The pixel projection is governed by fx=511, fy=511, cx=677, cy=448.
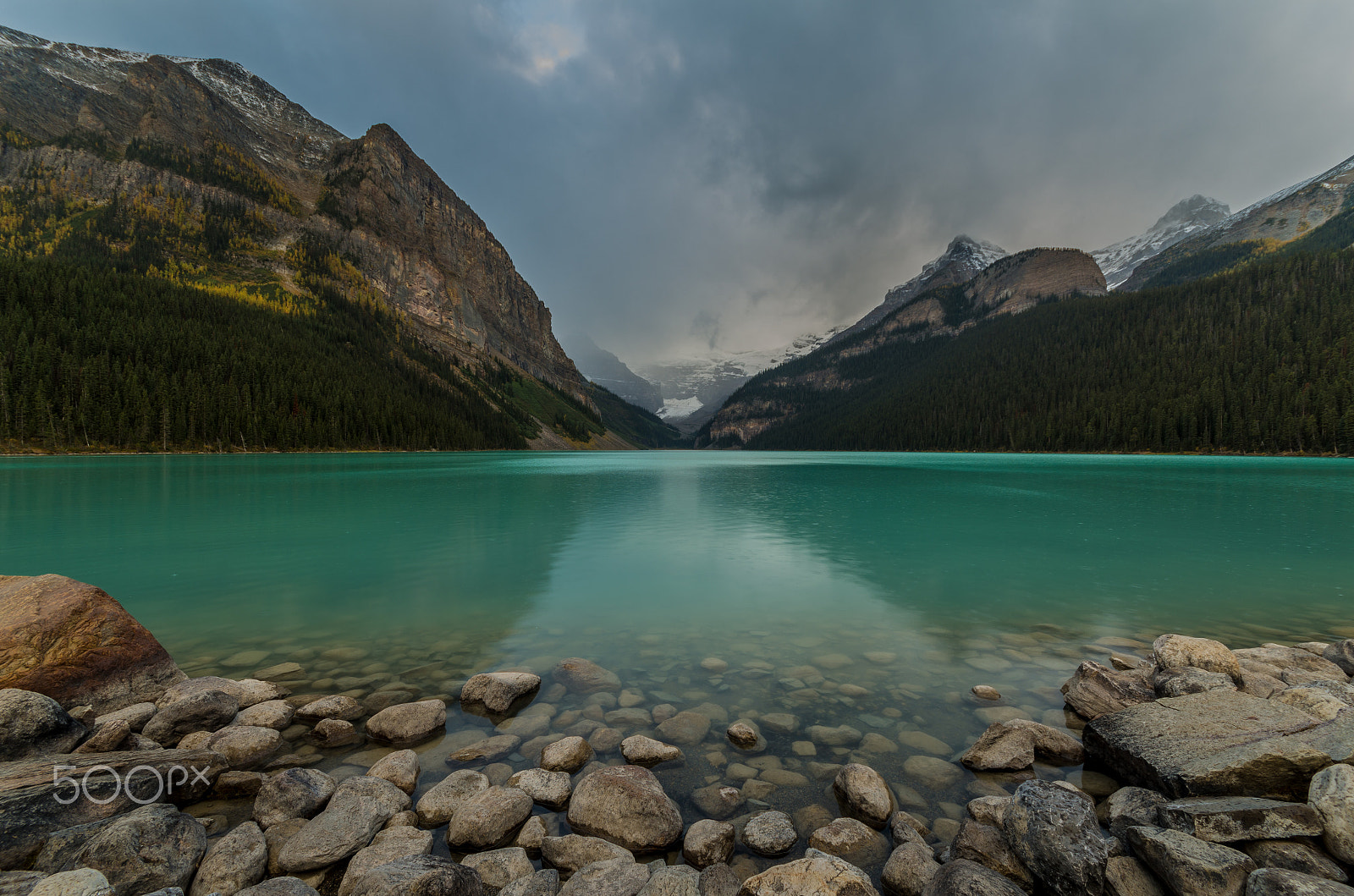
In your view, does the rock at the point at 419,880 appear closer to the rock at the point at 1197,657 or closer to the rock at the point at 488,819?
the rock at the point at 488,819

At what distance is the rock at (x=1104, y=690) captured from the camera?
7582mm

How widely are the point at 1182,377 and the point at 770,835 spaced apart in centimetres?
16774

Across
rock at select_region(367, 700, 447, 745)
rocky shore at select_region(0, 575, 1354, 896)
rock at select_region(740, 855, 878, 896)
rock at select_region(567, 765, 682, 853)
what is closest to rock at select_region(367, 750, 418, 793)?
rocky shore at select_region(0, 575, 1354, 896)

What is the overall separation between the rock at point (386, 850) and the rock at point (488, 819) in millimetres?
265

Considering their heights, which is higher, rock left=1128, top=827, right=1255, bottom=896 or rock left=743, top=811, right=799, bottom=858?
rock left=1128, top=827, right=1255, bottom=896

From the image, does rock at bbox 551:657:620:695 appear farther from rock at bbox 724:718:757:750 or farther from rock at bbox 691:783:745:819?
rock at bbox 691:783:745:819

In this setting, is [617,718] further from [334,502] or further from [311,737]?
[334,502]

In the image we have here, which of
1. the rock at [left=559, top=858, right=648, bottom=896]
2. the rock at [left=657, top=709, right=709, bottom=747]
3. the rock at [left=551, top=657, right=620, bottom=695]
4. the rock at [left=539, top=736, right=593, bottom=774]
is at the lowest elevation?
the rock at [left=551, top=657, right=620, bottom=695]

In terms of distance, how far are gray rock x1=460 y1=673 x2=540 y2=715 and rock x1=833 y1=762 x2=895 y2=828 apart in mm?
4958

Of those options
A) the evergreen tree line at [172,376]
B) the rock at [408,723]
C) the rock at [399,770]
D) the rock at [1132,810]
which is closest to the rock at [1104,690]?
the rock at [1132,810]

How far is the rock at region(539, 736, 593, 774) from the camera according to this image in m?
6.37

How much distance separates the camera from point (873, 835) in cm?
514

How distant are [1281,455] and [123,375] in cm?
20684

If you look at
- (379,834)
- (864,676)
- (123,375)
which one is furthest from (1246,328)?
(123,375)
